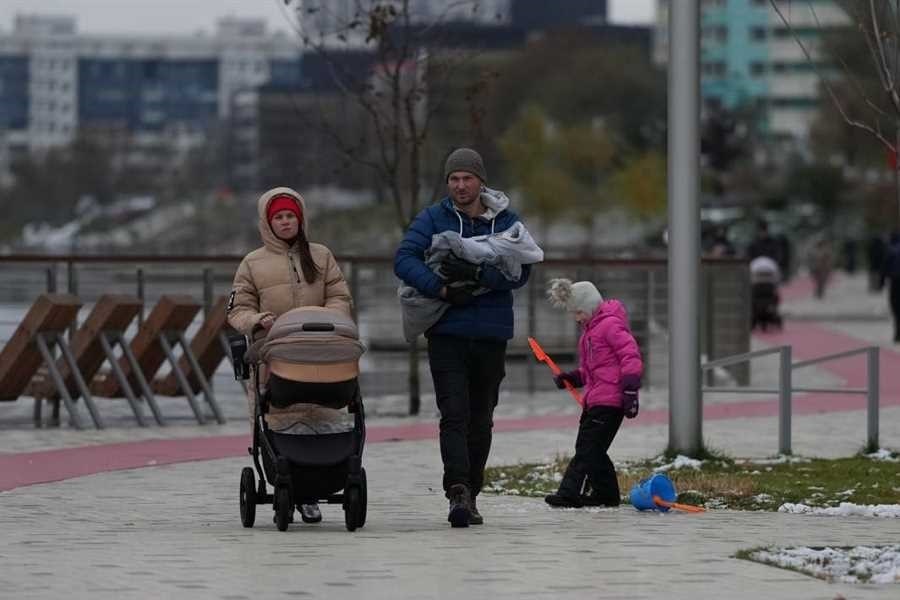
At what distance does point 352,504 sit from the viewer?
36.8ft

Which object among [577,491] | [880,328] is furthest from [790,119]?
[577,491]

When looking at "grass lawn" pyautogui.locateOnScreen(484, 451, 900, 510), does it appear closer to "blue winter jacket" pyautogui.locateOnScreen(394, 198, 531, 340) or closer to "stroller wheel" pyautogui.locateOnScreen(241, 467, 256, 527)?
"blue winter jacket" pyautogui.locateOnScreen(394, 198, 531, 340)

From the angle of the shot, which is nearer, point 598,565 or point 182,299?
point 598,565

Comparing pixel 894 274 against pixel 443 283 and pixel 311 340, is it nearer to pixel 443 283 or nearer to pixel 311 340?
pixel 443 283

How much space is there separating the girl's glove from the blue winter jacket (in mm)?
1042

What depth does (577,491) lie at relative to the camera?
12789 millimetres

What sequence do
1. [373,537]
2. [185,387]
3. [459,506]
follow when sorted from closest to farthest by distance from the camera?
1. [373,537]
2. [459,506]
3. [185,387]

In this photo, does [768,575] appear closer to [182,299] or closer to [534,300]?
[182,299]

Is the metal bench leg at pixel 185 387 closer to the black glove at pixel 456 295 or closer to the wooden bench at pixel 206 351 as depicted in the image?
the wooden bench at pixel 206 351

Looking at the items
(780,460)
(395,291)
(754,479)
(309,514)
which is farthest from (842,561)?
(395,291)

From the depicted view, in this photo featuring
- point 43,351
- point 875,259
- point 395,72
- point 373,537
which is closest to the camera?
point 373,537

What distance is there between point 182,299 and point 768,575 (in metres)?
10.8

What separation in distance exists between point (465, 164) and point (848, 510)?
279 centimetres

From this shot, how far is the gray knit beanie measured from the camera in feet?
37.9
